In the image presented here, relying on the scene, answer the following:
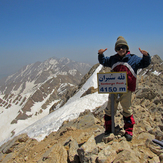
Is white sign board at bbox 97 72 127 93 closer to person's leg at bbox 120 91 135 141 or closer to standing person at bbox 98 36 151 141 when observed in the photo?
standing person at bbox 98 36 151 141

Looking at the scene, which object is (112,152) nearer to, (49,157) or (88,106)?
(49,157)

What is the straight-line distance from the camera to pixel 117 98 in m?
4.47

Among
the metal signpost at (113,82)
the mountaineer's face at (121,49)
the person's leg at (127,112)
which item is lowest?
the person's leg at (127,112)

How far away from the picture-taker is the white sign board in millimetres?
3867

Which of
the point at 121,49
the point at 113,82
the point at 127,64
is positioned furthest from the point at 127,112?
the point at 121,49

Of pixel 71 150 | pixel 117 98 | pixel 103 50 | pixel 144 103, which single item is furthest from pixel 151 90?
pixel 71 150

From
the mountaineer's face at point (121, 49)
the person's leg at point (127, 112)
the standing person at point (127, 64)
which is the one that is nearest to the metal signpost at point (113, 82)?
the standing person at point (127, 64)

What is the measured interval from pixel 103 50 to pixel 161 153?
3577 millimetres

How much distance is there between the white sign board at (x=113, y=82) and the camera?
3.87m

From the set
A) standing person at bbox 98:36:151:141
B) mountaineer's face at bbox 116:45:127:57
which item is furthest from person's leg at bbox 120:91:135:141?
mountaineer's face at bbox 116:45:127:57

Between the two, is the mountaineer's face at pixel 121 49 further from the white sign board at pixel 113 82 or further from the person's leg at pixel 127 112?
the person's leg at pixel 127 112

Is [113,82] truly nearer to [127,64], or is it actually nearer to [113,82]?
[113,82]

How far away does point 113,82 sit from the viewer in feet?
13.0

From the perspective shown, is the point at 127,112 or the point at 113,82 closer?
the point at 113,82
